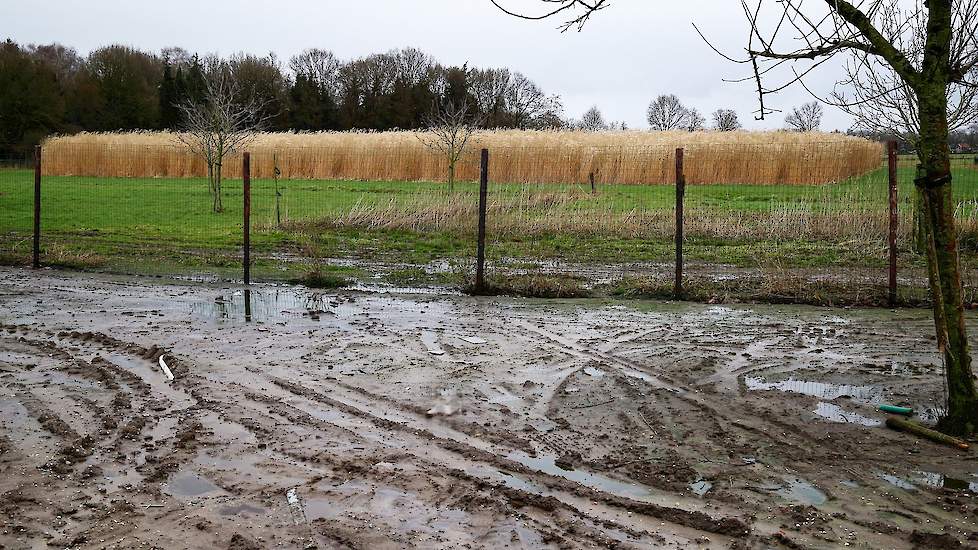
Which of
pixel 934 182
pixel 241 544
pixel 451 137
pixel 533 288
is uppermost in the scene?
pixel 451 137

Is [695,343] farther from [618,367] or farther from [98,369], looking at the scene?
[98,369]

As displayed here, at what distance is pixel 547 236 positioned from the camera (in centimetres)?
1666

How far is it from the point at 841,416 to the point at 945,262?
1235 mm

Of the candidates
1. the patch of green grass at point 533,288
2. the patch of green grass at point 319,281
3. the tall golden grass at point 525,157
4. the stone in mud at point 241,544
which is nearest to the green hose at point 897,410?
the stone in mud at point 241,544

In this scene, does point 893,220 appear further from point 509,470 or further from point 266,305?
point 266,305

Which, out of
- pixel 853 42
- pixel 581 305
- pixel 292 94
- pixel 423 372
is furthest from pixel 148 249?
pixel 292 94

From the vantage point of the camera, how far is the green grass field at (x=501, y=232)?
13.9 m

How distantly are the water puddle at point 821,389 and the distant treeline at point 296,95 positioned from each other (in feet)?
175

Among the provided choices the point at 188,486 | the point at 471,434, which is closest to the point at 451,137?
the point at 471,434

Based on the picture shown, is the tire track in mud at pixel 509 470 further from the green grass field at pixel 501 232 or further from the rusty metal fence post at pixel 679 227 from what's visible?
the green grass field at pixel 501 232

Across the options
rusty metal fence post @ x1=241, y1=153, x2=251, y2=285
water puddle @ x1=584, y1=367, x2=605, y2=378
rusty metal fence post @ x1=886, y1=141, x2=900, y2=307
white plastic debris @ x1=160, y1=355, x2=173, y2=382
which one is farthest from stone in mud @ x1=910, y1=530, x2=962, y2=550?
rusty metal fence post @ x1=241, y1=153, x2=251, y2=285

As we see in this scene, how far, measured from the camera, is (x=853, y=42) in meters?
5.43

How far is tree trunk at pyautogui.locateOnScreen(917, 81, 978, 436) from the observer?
551 centimetres

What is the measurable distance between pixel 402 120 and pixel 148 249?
160 ft
